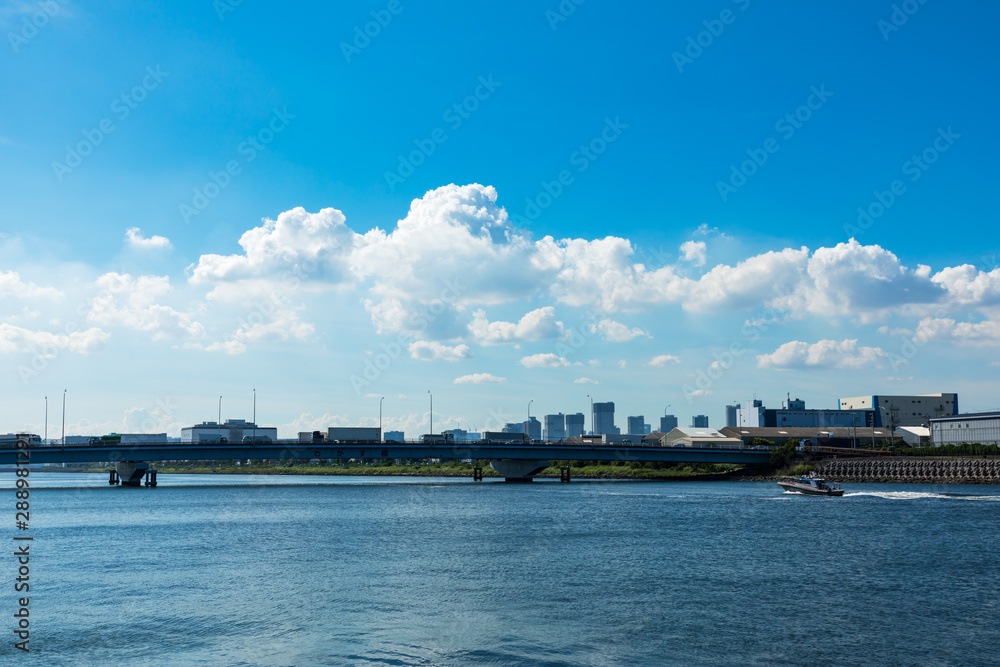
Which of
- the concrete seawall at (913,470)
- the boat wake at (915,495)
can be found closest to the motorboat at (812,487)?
the boat wake at (915,495)

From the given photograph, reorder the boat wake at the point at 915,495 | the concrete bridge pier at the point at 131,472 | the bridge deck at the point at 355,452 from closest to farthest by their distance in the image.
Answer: the boat wake at the point at 915,495, the bridge deck at the point at 355,452, the concrete bridge pier at the point at 131,472

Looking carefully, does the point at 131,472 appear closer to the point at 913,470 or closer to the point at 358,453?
the point at 358,453

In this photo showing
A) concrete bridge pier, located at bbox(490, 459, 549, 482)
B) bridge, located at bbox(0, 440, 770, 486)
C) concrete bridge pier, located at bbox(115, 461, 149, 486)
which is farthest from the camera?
concrete bridge pier, located at bbox(490, 459, 549, 482)

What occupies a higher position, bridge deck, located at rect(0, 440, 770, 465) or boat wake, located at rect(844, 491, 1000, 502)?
bridge deck, located at rect(0, 440, 770, 465)

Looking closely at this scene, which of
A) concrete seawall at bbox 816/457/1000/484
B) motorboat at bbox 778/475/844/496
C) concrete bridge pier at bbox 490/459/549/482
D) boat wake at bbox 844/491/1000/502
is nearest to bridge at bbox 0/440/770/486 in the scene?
concrete bridge pier at bbox 490/459/549/482

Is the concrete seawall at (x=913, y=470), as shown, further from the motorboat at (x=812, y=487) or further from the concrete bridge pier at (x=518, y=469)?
the concrete bridge pier at (x=518, y=469)

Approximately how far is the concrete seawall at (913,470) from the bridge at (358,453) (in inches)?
790

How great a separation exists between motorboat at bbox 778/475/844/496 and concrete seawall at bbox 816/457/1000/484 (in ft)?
128

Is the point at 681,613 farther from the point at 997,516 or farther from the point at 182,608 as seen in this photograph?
the point at 997,516

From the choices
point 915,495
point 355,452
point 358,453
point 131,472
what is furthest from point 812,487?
point 131,472

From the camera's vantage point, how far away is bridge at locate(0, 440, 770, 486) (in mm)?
136875

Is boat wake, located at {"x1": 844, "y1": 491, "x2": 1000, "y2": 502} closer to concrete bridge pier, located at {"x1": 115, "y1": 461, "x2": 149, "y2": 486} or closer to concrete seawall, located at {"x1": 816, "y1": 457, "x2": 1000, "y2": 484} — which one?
concrete seawall, located at {"x1": 816, "y1": 457, "x2": 1000, "y2": 484}

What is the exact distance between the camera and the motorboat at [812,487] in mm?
118750

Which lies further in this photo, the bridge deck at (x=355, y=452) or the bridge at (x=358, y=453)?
the bridge at (x=358, y=453)
